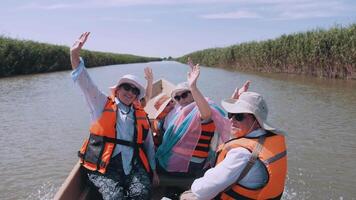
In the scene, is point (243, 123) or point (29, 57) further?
point (29, 57)

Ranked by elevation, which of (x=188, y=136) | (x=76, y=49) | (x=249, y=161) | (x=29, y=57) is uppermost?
(x=76, y=49)

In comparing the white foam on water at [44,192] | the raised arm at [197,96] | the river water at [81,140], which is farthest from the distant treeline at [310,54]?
the raised arm at [197,96]

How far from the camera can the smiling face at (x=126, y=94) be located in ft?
12.8

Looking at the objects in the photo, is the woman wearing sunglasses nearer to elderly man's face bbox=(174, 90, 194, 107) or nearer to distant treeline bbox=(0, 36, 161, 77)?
elderly man's face bbox=(174, 90, 194, 107)

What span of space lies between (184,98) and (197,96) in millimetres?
713

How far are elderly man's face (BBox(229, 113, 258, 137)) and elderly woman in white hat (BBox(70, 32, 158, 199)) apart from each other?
1325mm

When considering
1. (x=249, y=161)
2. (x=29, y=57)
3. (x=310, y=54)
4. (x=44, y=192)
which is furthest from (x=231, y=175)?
(x=29, y=57)

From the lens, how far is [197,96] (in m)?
3.56

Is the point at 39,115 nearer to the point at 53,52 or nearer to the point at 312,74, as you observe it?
the point at 312,74

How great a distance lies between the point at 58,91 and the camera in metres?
16.8

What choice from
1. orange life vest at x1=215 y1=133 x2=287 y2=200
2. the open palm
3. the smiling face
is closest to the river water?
the smiling face

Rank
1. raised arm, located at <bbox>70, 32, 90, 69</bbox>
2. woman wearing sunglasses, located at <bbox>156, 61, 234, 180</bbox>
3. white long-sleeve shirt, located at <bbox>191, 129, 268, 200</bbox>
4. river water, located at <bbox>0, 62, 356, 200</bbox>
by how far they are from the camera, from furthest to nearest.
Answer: river water, located at <bbox>0, 62, 356, 200</bbox> → woman wearing sunglasses, located at <bbox>156, 61, 234, 180</bbox> → raised arm, located at <bbox>70, 32, 90, 69</bbox> → white long-sleeve shirt, located at <bbox>191, 129, 268, 200</bbox>

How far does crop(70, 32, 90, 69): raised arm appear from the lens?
3641 mm

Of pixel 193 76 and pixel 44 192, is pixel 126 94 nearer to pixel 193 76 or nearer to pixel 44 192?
pixel 193 76
